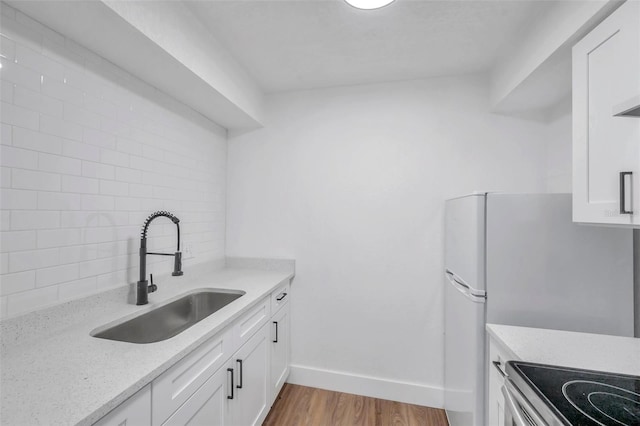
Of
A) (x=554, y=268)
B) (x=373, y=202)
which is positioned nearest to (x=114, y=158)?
(x=373, y=202)

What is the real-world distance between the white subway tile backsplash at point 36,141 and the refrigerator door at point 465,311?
6.46 ft

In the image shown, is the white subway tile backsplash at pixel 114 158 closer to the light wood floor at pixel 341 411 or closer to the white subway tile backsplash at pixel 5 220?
the white subway tile backsplash at pixel 5 220

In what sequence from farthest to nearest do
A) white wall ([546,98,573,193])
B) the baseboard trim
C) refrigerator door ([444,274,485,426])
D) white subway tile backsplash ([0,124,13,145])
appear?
the baseboard trim → white wall ([546,98,573,193]) → refrigerator door ([444,274,485,426]) → white subway tile backsplash ([0,124,13,145])

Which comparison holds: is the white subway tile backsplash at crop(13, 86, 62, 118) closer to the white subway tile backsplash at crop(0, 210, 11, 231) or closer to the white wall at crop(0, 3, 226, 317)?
the white wall at crop(0, 3, 226, 317)

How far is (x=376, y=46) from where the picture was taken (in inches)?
67.5

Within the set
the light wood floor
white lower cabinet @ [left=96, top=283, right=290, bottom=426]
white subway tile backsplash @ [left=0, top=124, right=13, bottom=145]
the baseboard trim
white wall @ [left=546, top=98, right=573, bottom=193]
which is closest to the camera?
white lower cabinet @ [left=96, top=283, right=290, bottom=426]

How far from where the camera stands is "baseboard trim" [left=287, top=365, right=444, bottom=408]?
6.63 feet

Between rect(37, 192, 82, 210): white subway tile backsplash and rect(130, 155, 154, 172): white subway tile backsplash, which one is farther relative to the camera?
rect(130, 155, 154, 172): white subway tile backsplash

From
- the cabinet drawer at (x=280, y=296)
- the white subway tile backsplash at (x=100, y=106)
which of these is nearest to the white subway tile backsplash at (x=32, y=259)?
the white subway tile backsplash at (x=100, y=106)

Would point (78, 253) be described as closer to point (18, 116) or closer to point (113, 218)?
point (113, 218)

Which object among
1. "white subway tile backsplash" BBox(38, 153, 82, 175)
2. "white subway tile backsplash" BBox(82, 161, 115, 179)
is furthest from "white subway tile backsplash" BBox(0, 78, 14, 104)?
"white subway tile backsplash" BBox(82, 161, 115, 179)

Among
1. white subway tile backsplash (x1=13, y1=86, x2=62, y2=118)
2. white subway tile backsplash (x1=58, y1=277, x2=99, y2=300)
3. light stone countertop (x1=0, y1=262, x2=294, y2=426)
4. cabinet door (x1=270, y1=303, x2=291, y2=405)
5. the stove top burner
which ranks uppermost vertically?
white subway tile backsplash (x1=13, y1=86, x2=62, y2=118)

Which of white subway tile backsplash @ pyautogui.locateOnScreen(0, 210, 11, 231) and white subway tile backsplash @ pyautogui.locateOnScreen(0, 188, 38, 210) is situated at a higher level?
white subway tile backsplash @ pyautogui.locateOnScreen(0, 188, 38, 210)

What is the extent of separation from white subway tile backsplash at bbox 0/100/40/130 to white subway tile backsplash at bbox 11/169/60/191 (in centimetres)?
18
